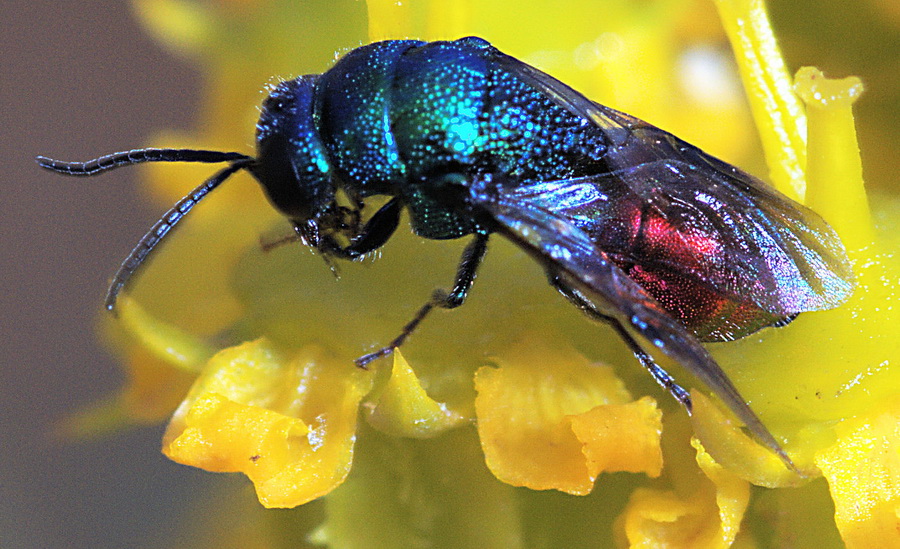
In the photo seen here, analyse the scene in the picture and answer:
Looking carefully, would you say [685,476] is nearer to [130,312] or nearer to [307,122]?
[307,122]

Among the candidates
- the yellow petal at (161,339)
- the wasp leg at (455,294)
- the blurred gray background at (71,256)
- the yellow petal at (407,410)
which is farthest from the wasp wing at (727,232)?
the blurred gray background at (71,256)

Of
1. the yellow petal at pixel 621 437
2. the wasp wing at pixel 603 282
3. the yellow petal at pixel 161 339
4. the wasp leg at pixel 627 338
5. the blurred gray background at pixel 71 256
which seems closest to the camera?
the wasp wing at pixel 603 282

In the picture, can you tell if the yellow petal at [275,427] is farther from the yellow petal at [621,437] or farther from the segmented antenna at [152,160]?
the yellow petal at [621,437]

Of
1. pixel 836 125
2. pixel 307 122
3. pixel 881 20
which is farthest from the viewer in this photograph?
pixel 881 20

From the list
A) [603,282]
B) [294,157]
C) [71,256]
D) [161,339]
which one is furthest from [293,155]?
[71,256]

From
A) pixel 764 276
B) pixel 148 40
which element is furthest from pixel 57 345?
pixel 764 276

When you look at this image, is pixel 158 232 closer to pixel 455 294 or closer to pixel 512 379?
pixel 455 294
